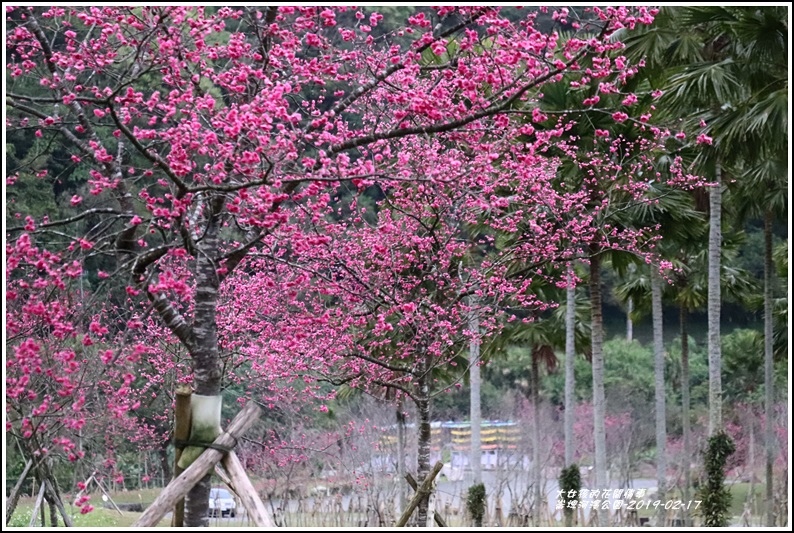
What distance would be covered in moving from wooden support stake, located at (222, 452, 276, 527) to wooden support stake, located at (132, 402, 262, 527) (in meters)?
0.09

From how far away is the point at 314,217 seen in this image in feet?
18.0

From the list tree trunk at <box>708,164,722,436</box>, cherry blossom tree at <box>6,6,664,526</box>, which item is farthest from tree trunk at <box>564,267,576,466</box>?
cherry blossom tree at <box>6,6,664,526</box>

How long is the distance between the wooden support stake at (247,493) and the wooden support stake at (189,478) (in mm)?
92

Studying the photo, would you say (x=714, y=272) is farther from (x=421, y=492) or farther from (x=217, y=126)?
(x=217, y=126)

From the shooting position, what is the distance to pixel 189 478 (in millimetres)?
5305

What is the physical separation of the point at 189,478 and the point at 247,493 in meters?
0.37

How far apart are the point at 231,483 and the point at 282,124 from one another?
7.71 feet

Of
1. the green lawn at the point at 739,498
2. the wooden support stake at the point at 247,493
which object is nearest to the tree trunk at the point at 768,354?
the green lawn at the point at 739,498

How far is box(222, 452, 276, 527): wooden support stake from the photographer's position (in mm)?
5238

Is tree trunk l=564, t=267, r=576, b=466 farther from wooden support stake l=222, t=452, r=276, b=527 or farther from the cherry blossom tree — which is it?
wooden support stake l=222, t=452, r=276, b=527

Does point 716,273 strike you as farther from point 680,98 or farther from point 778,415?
point 778,415

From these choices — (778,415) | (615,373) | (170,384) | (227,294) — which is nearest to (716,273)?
(227,294)

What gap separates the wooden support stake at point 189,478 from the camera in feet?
16.9

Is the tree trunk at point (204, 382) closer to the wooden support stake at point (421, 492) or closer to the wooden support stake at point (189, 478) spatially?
the wooden support stake at point (189, 478)
